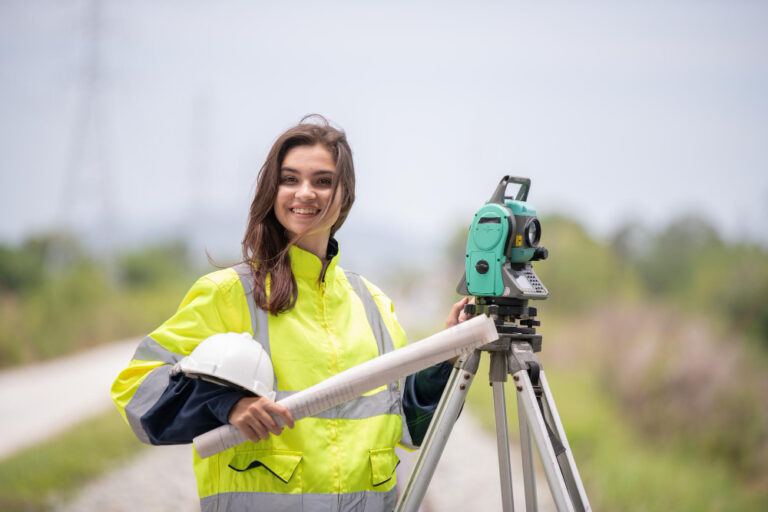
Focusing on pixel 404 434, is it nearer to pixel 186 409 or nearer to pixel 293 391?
pixel 293 391

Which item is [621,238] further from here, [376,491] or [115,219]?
[376,491]

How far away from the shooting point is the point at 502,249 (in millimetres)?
2020

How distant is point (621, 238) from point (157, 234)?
51.0 feet

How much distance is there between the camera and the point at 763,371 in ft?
26.3

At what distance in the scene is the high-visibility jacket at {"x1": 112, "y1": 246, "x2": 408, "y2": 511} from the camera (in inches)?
76.0

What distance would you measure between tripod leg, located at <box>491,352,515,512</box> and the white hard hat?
69cm

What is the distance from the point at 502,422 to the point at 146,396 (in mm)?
1071

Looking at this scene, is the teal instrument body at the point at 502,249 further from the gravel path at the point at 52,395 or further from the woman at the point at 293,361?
the gravel path at the point at 52,395

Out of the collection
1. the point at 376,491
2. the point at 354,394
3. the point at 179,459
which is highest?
the point at 354,394

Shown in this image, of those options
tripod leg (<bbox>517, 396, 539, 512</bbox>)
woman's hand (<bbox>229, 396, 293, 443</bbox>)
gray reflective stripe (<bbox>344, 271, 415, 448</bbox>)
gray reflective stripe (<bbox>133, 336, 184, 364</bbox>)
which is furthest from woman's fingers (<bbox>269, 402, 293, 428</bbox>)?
tripod leg (<bbox>517, 396, 539, 512</bbox>)

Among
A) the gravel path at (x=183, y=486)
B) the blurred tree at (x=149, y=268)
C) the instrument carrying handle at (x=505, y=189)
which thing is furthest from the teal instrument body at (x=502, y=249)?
the blurred tree at (x=149, y=268)

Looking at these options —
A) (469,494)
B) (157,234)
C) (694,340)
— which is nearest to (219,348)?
(469,494)

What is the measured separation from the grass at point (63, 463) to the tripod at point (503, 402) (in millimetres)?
3985

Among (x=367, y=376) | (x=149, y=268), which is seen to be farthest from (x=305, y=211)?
(x=149, y=268)
